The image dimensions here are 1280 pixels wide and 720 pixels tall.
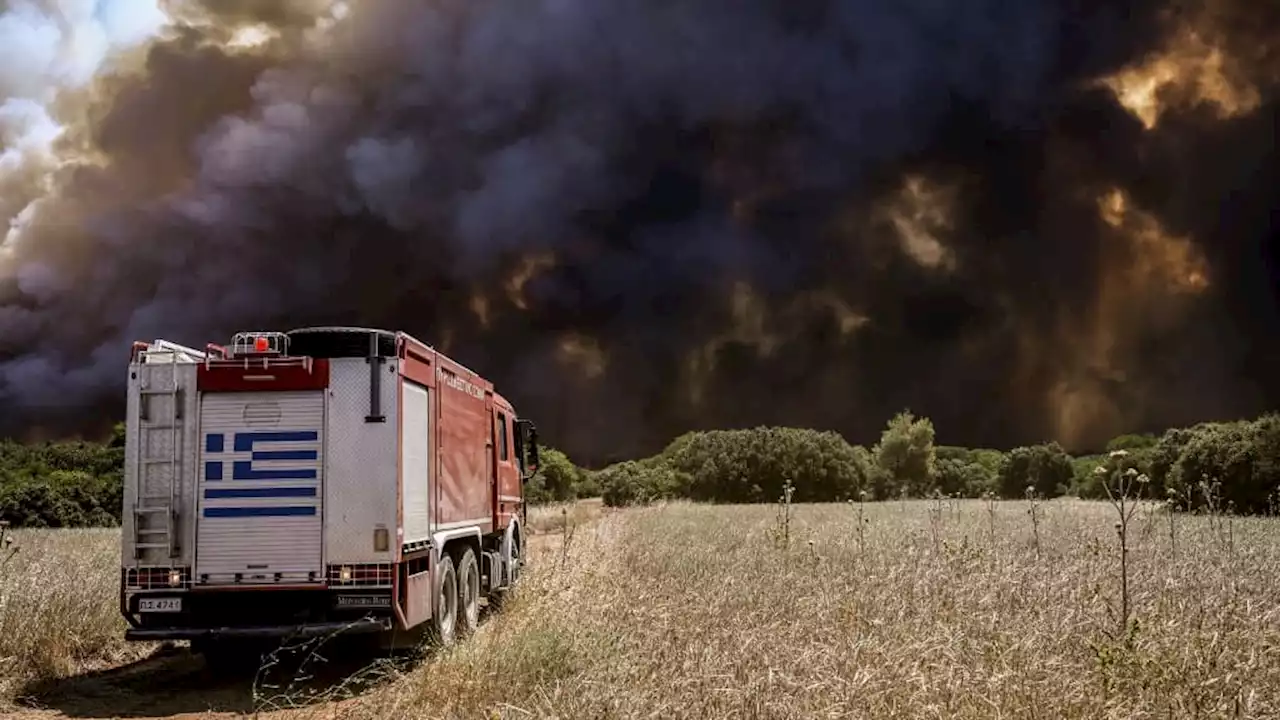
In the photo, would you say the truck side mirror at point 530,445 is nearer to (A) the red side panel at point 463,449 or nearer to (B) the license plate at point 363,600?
(A) the red side panel at point 463,449

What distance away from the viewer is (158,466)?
10234 mm

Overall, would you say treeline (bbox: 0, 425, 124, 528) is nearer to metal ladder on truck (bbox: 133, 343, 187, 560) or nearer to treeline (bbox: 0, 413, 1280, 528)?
treeline (bbox: 0, 413, 1280, 528)

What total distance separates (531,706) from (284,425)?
425 centimetres

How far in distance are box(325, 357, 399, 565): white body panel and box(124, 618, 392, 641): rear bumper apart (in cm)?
60

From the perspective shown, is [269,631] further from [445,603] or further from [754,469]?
[754,469]

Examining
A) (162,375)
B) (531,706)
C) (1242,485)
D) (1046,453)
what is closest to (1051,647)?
(531,706)

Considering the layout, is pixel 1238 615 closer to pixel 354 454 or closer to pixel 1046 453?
pixel 354 454

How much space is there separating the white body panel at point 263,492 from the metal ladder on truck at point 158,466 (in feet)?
0.87

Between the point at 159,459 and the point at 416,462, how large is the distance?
250cm

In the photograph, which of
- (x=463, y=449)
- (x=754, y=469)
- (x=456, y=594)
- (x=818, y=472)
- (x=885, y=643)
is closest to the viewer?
(x=885, y=643)

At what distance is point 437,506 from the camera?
11516mm

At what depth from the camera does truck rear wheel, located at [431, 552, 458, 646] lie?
11.3 metres

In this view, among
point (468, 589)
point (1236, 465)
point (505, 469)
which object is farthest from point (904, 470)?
point (468, 589)

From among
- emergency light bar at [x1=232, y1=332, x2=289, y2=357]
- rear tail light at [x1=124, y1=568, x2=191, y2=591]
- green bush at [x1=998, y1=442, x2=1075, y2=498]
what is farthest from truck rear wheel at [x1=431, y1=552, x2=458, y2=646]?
green bush at [x1=998, y1=442, x2=1075, y2=498]
